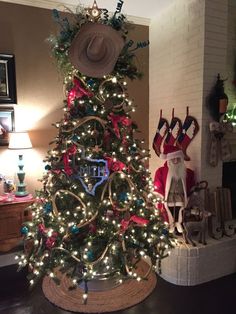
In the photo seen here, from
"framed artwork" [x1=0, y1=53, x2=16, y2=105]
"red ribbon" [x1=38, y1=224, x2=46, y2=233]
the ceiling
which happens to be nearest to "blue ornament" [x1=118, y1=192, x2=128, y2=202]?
"red ribbon" [x1=38, y1=224, x2=46, y2=233]

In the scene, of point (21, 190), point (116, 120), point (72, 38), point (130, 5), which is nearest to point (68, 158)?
point (116, 120)

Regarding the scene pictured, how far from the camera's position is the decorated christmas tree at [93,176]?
2.25 meters

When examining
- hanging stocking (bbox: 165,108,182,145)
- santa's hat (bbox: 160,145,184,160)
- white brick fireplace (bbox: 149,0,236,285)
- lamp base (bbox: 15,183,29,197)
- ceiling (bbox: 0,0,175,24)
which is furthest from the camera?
hanging stocking (bbox: 165,108,182,145)

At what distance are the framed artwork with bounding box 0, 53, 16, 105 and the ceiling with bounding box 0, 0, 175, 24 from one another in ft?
2.03

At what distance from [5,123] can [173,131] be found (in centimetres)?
190

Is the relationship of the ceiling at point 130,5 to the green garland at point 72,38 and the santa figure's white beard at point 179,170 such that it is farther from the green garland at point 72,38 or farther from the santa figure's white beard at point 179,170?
the santa figure's white beard at point 179,170

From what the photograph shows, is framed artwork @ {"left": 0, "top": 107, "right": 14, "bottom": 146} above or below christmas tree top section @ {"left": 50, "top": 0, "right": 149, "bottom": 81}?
below

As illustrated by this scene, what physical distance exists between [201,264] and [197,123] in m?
1.39

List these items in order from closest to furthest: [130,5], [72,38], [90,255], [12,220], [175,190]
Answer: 1. [90,255]
2. [72,38]
3. [12,220]
4. [175,190]
5. [130,5]

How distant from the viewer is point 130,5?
322cm

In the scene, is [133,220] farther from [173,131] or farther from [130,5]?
[130,5]

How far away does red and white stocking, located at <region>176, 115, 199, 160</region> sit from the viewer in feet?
9.63

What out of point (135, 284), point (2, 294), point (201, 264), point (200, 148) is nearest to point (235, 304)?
point (201, 264)

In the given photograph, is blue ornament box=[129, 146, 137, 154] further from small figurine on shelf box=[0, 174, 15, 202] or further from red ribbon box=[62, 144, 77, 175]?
small figurine on shelf box=[0, 174, 15, 202]
